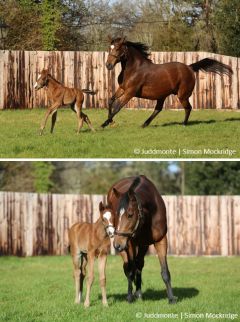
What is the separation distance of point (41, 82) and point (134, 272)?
19.6 ft

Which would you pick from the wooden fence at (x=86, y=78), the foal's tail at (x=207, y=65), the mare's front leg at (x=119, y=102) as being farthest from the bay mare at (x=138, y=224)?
the wooden fence at (x=86, y=78)

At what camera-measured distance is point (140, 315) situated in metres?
8.34

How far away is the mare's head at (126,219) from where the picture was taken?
Result: 336 inches

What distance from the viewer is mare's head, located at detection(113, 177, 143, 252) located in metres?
8.52

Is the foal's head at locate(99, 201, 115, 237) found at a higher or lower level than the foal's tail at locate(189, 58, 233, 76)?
lower

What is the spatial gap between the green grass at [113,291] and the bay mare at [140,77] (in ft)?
11.4

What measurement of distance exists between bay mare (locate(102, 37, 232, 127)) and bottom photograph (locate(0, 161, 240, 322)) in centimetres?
289

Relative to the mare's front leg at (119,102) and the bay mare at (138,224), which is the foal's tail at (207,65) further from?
the bay mare at (138,224)

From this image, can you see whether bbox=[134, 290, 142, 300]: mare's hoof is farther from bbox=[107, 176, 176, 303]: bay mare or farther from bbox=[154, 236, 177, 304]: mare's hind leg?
bbox=[154, 236, 177, 304]: mare's hind leg

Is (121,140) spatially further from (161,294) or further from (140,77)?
(161,294)

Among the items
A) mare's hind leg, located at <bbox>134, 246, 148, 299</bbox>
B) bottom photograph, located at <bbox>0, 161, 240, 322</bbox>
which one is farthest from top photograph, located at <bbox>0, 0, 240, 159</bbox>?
mare's hind leg, located at <bbox>134, 246, 148, 299</bbox>

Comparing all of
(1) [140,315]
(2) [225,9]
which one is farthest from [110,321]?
(2) [225,9]

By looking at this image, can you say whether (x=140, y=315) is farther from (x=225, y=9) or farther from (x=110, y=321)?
(x=225, y=9)

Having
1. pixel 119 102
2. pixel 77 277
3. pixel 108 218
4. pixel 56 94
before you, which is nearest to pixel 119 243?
pixel 108 218
